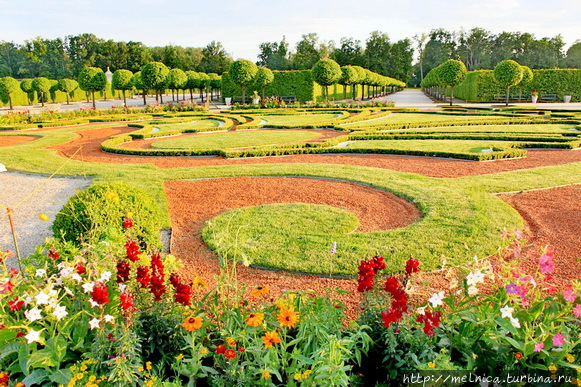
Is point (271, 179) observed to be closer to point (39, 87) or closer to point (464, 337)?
point (464, 337)

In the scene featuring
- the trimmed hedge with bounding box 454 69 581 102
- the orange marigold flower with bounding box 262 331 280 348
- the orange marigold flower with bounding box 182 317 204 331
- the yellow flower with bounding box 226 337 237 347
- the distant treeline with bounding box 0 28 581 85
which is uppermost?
the distant treeline with bounding box 0 28 581 85

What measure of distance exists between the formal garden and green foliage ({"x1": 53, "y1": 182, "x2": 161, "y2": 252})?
0.08ft

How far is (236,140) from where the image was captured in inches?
588

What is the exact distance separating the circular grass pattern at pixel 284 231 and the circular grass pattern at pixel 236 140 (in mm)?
7363

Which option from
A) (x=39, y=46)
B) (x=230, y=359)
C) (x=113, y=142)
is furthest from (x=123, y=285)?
(x=39, y=46)

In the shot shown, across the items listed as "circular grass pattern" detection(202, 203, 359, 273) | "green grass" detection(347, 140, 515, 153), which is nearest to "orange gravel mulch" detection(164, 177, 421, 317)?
"circular grass pattern" detection(202, 203, 359, 273)

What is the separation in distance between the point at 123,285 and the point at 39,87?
156ft

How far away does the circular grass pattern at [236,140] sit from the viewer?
545 inches

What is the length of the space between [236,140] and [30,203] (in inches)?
325

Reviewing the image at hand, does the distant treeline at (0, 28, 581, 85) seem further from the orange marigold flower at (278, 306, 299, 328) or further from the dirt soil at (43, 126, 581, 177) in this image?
the orange marigold flower at (278, 306, 299, 328)

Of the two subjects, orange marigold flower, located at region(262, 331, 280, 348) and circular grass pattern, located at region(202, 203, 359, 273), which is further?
circular grass pattern, located at region(202, 203, 359, 273)

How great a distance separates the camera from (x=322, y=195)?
25.0 feet

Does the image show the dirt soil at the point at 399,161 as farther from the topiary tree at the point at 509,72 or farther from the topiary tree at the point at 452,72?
the topiary tree at the point at 452,72

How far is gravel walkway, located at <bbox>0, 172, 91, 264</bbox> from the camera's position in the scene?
575 centimetres
